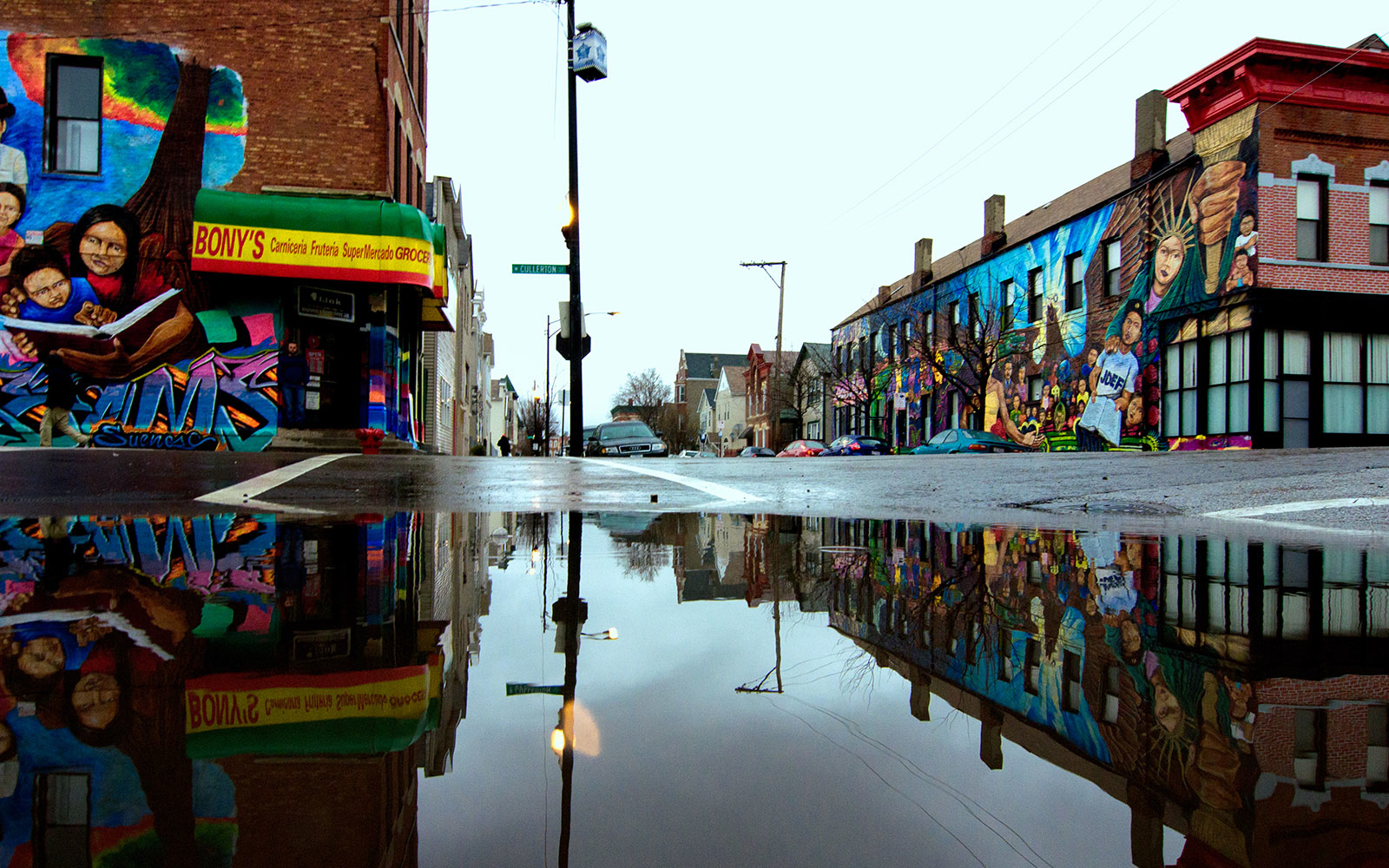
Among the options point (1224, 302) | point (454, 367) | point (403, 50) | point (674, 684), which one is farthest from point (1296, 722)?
point (454, 367)

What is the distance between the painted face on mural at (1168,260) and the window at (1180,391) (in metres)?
1.97

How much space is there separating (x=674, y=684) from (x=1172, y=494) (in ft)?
16.9

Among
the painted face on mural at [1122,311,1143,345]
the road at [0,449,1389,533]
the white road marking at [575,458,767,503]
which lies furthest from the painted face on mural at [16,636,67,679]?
the painted face on mural at [1122,311,1143,345]

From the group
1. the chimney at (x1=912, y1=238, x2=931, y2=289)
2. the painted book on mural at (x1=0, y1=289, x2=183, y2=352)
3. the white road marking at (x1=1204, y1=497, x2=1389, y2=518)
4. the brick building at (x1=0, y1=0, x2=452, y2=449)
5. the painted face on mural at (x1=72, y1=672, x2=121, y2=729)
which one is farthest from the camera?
the chimney at (x1=912, y1=238, x2=931, y2=289)

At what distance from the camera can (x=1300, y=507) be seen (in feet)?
15.9

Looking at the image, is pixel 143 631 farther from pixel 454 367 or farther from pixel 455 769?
pixel 454 367

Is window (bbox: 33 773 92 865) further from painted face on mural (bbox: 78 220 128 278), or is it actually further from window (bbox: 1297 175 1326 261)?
window (bbox: 1297 175 1326 261)

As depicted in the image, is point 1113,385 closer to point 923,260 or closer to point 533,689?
point 923,260

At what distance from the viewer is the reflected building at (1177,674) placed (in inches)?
41.2

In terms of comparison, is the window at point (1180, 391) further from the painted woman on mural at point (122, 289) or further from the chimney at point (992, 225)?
the painted woman on mural at point (122, 289)

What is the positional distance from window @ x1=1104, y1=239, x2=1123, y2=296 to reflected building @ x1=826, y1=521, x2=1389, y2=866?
89.0 feet

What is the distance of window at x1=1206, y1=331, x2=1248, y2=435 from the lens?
22578 millimetres

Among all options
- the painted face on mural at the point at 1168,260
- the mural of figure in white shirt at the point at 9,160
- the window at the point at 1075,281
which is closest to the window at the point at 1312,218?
the painted face on mural at the point at 1168,260

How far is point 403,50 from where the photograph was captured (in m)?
20.0
